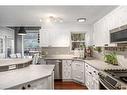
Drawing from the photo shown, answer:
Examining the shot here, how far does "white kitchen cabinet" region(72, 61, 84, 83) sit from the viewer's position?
16.2ft

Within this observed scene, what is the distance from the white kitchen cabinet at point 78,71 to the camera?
16.2 feet

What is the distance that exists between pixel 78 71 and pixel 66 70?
0.50m

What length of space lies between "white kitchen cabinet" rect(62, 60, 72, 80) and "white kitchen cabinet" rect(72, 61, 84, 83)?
5.1 inches

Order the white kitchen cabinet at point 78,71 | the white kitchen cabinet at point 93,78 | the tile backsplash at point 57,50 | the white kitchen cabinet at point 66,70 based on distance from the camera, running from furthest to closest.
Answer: the tile backsplash at point 57,50 → the white kitchen cabinet at point 66,70 → the white kitchen cabinet at point 78,71 → the white kitchen cabinet at point 93,78

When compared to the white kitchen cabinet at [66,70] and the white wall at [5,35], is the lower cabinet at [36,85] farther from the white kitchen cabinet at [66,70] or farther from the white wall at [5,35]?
the white wall at [5,35]

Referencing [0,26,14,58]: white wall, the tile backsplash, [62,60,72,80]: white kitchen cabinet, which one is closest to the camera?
[62,60,72,80]: white kitchen cabinet

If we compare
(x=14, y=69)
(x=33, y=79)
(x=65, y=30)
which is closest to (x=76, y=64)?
(x=65, y=30)

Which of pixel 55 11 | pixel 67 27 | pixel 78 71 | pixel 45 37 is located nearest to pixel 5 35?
pixel 45 37

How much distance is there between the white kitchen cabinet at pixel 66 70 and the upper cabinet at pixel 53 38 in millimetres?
745

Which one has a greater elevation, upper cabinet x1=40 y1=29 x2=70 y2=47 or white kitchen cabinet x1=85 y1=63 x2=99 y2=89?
upper cabinet x1=40 y1=29 x2=70 y2=47

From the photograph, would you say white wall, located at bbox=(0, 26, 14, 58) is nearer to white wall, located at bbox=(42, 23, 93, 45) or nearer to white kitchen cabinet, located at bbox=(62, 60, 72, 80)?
white wall, located at bbox=(42, 23, 93, 45)

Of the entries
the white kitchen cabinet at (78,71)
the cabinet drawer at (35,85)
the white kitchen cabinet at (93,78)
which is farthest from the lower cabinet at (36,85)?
the white kitchen cabinet at (78,71)

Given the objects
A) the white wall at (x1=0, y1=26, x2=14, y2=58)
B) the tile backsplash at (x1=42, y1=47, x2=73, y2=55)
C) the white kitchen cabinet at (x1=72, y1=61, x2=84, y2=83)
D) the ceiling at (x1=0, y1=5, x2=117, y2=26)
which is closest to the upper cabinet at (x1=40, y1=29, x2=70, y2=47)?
the tile backsplash at (x1=42, y1=47, x2=73, y2=55)

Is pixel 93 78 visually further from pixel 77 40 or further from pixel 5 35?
pixel 5 35
